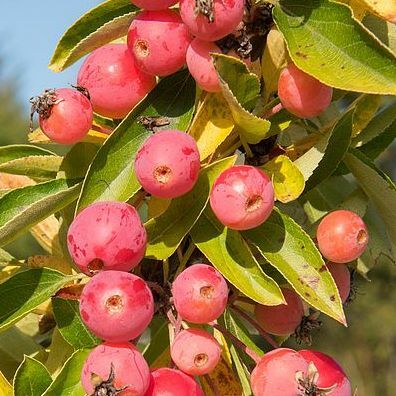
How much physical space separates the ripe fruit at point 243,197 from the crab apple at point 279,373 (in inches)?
6.0

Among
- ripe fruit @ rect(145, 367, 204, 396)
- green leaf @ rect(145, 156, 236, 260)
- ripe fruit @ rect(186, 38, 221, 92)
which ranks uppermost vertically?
ripe fruit @ rect(186, 38, 221, 92)

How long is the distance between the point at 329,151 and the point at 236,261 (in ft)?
0.67

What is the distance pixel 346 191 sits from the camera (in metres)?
1.15

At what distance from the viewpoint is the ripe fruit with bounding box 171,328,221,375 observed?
0.85m

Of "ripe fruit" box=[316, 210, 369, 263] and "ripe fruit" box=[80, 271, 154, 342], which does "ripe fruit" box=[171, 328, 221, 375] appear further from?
"ripe fruit" box=[316, 210, 369, 263]

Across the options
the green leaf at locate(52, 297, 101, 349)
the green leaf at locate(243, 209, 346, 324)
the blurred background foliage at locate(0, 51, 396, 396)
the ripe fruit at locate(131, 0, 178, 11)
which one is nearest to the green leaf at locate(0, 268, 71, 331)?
the green leaf at locate(52, 297, 101, 349)

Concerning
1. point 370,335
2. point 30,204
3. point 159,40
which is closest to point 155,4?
point 159,40

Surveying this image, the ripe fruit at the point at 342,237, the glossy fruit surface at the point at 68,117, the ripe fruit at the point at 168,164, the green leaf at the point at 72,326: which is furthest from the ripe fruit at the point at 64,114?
the ripe fruit at the point at 342,237

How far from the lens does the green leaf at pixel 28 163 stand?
3.35ft

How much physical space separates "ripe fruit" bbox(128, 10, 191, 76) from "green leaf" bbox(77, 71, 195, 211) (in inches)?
1.9

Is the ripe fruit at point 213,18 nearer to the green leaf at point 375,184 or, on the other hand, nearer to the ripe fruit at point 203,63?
the ripe fruit at point 203,63

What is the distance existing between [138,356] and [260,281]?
0.17 m

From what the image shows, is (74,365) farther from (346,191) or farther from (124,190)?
(346,191)

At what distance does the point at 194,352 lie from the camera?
844 millimetres
